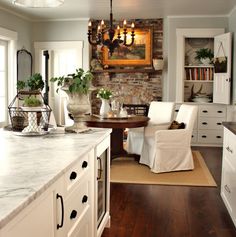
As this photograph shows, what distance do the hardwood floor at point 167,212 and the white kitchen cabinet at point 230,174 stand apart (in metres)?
0.18

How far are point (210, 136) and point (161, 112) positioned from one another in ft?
5.15

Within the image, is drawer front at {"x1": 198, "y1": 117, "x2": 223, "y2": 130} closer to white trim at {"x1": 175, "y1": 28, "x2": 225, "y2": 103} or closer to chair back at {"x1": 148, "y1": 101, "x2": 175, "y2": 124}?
white trim at {"x1": 175, "y1": 28, "x2": 225, "y2": 103}

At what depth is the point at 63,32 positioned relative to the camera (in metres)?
7.76

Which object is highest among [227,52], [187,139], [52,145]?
[227,52]

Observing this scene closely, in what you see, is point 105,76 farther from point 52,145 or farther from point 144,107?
point 52,145

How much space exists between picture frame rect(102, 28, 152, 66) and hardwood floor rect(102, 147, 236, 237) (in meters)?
3.65

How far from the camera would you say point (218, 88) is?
271 inches

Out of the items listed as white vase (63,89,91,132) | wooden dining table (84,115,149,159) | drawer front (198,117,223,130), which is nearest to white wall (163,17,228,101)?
drawer front (198,117,223,130)

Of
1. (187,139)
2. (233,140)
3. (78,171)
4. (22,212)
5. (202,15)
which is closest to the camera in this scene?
(22,212)

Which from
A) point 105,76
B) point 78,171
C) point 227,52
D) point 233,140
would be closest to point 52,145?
point 78,171

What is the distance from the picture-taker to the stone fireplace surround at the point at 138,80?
7543 millimetres

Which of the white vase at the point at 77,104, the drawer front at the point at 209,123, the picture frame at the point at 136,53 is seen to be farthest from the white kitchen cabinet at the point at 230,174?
the picture frame at the point at 136,53

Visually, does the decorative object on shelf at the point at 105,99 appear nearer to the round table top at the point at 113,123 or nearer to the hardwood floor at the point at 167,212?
the round table top at the point at 113,123

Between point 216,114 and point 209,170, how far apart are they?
211cm
